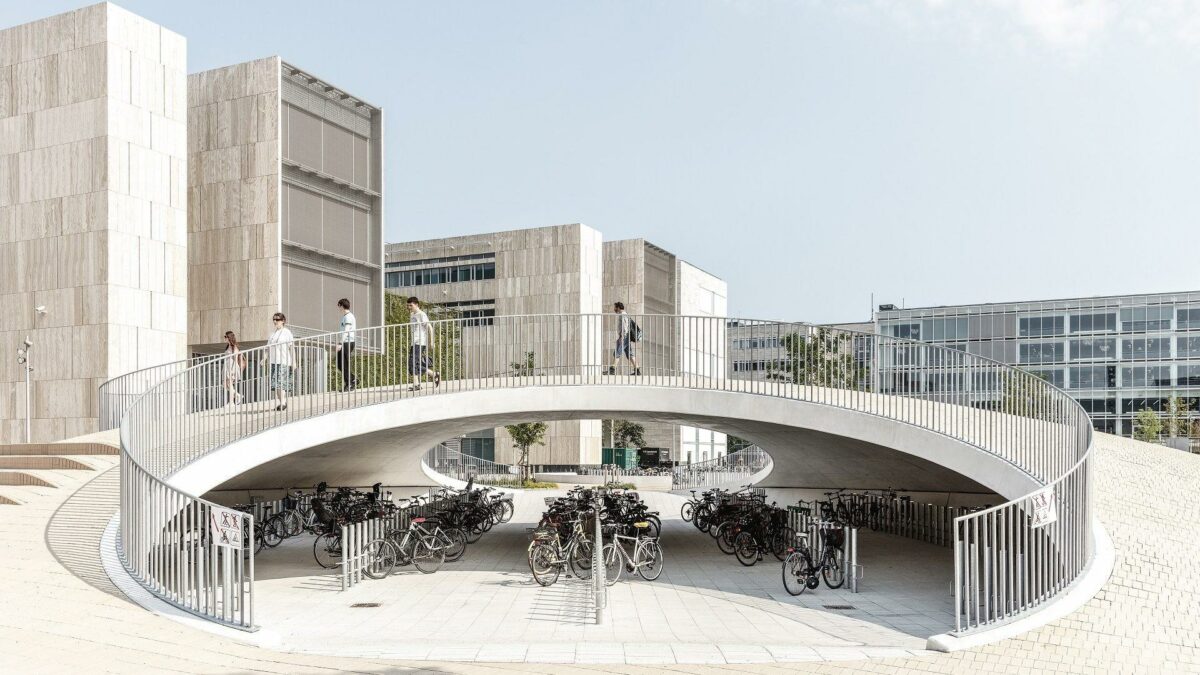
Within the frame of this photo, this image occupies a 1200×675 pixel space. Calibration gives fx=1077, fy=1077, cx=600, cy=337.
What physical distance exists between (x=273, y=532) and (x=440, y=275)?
4551 cm

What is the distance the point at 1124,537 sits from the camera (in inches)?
563

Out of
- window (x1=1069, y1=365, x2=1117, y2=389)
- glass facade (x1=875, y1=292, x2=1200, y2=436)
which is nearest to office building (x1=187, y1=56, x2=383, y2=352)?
glass facade (x1=875, y1=292, x2=1200, y2=436)

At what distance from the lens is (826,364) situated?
54.5ft

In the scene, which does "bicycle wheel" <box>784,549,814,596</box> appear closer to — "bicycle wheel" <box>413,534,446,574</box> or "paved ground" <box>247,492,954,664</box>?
"paved ground" <box>247,492,954,664</box>

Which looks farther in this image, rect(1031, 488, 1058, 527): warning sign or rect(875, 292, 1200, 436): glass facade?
rect(875, 292, 1200, 436): glass facade

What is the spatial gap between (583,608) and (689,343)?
5125 millimetres

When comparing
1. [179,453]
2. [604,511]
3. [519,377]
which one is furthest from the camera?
[604,511]

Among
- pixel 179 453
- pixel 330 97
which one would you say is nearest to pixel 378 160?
pixel 330 97

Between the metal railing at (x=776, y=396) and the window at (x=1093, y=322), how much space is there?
7182cm

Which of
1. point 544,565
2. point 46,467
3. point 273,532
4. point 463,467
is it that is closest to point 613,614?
point 544,565

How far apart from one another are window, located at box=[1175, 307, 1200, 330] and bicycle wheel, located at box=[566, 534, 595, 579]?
7615cm

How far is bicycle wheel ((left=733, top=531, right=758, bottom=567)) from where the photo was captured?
65.3 feet

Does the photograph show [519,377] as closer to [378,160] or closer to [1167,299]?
[378,160]

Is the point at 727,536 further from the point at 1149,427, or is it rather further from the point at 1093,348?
the point at 1093,348
